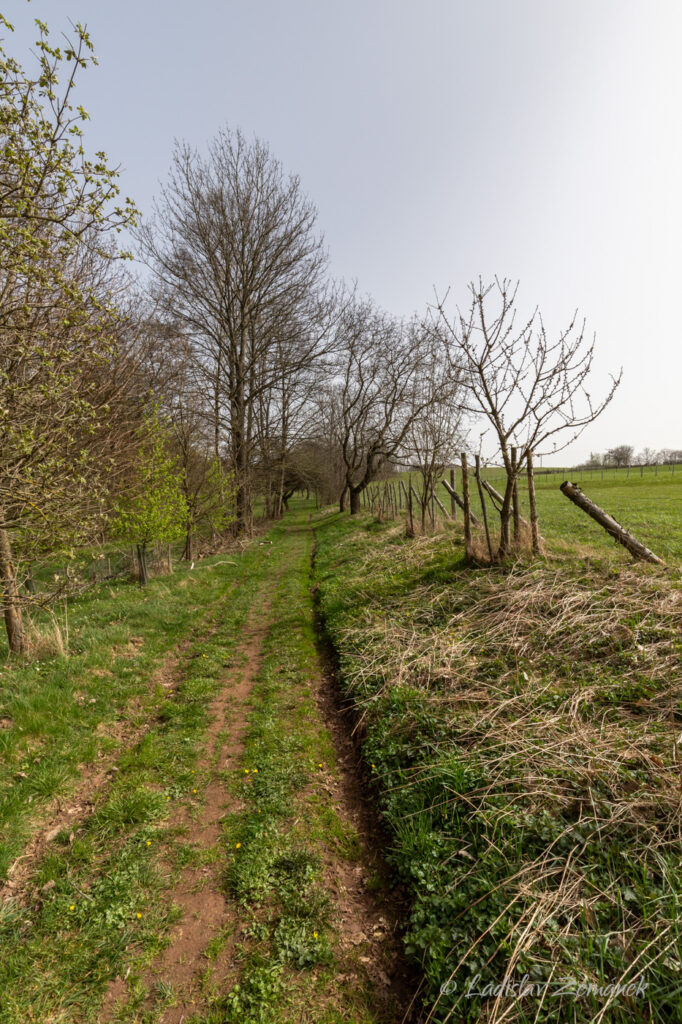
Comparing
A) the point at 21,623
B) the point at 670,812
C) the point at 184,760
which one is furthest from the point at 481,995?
the point at 21,623

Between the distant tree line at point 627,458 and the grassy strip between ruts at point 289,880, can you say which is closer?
the grassy strip between ruts at point 289,880

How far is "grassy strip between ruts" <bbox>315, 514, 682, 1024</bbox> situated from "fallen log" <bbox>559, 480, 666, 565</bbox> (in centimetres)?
80

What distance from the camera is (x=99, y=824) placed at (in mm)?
3459

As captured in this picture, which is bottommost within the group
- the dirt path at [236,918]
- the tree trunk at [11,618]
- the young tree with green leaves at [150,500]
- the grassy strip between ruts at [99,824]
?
the dirt path at [236,918]

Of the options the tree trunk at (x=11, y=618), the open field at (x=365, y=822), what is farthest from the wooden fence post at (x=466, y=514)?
the tree trunk at (x=11, y=618)

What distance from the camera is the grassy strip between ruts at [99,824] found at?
2.39 meters

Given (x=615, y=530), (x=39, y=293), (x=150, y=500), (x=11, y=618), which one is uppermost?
(x=39, y=293)

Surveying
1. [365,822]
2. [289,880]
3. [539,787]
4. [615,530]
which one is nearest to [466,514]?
[615,530]

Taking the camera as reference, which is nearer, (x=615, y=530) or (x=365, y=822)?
(x=365, y=822)

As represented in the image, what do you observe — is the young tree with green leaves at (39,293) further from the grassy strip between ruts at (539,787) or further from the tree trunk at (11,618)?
the grassy strip between ruts at (539,787)

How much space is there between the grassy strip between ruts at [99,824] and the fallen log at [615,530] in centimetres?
718

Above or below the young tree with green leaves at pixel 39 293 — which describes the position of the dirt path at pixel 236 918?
below

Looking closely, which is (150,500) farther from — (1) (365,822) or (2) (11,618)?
(1) (365,822)

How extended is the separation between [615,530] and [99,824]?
861cm
